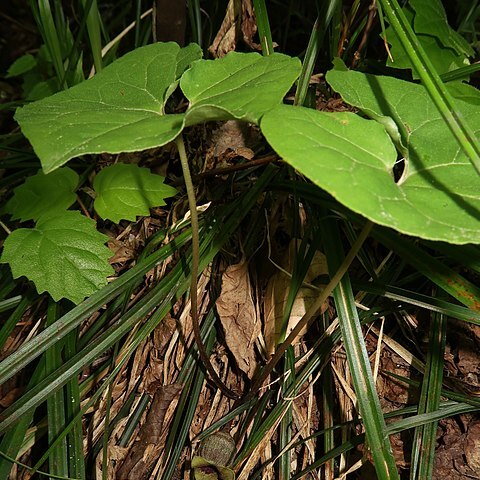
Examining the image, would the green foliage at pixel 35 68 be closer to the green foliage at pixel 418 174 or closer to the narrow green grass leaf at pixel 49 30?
the narrow green grass leaf at pixel 49 30

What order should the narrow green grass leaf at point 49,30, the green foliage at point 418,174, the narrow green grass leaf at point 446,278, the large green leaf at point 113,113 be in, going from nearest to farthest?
1. the green foliage at point 418,174
2. the large green leaf at point 113,113
3. the narrow green grass leaf at point 446,278
4. the narrow green grass leaf at point 49,30

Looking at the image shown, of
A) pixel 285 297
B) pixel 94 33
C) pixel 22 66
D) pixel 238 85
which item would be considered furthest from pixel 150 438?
pixel 22 66

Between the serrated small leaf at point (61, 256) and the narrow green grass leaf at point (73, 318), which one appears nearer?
the narrow green grass leaf at point (73, 318)

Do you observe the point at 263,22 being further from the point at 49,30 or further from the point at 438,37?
the point at 49,30

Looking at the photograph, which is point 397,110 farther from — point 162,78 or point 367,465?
point 367,465

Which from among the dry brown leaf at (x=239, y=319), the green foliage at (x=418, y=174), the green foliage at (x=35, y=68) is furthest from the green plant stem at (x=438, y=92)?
the green foliage at (x=35, y=68)

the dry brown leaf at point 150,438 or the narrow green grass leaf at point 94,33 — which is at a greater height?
the narrow green grass leaf at point 94,33
